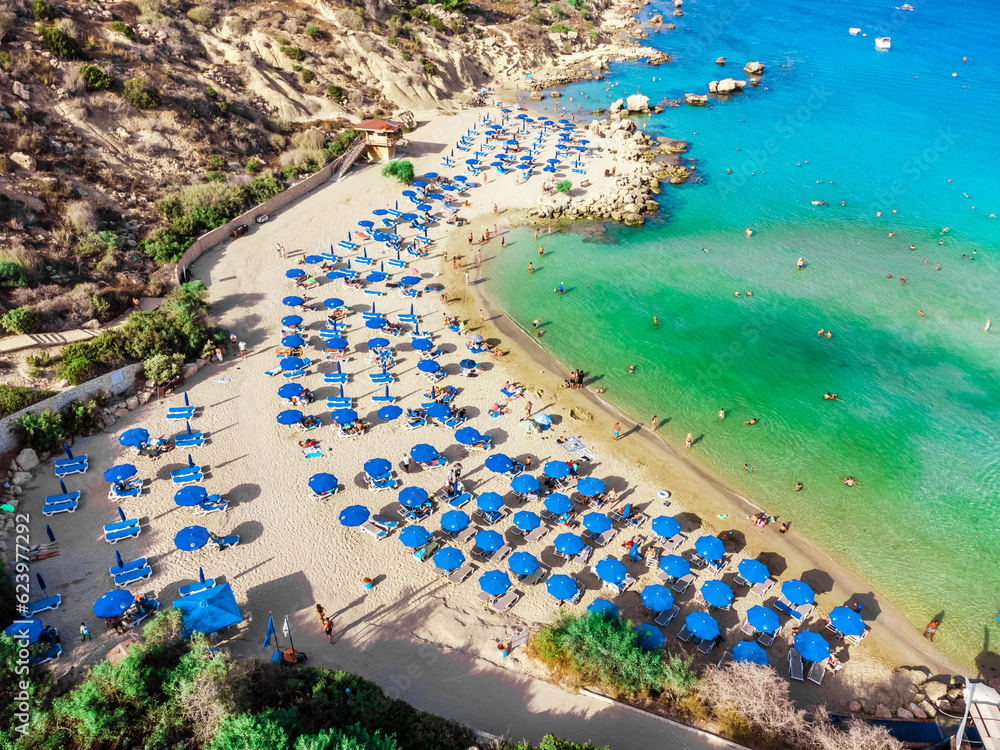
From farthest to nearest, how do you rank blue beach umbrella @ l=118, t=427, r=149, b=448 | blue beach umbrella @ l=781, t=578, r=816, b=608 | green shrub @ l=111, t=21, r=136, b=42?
green shrub @ l=111, t=21, r=136, b=42 → blue beach umbrella @ l=118, t=427, r=149, b=448 → blue beach umbrella @ l=781, t=578, r=816, b=608

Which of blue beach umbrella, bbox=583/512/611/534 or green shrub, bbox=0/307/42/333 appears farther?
green shrub, bbox=0/307/42/333

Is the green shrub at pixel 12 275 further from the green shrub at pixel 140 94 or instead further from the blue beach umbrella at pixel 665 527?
the blue beach umbrella at pixel 665 527

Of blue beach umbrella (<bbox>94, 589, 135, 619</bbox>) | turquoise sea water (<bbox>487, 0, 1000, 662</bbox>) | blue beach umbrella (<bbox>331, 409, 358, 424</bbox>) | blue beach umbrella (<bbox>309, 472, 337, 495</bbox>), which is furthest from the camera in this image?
blue beach umbrella (<bbox>331, 409, 358, 424</bbox>)

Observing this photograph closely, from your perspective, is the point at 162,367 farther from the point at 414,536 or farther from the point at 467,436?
the point at 414,536

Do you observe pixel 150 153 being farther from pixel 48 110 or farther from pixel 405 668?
pixel 405 668

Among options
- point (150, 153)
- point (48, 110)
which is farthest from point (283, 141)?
point (48, 110)

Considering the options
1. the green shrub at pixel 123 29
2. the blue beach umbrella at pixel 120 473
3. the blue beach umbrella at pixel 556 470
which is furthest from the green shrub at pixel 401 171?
the blue beach umbrella at pixel 120 473

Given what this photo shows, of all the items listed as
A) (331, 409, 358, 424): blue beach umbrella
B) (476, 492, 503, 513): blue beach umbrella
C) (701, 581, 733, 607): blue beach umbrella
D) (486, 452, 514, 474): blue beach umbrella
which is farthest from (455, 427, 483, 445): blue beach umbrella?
(701, 581, 733, 607): blue beach umbrella

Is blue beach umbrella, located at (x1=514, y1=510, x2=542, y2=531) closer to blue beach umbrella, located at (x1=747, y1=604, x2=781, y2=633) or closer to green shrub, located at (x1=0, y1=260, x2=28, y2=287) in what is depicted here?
blue beach umbrella, located at (x1=747, y1=604, x2=781, y2=633)
